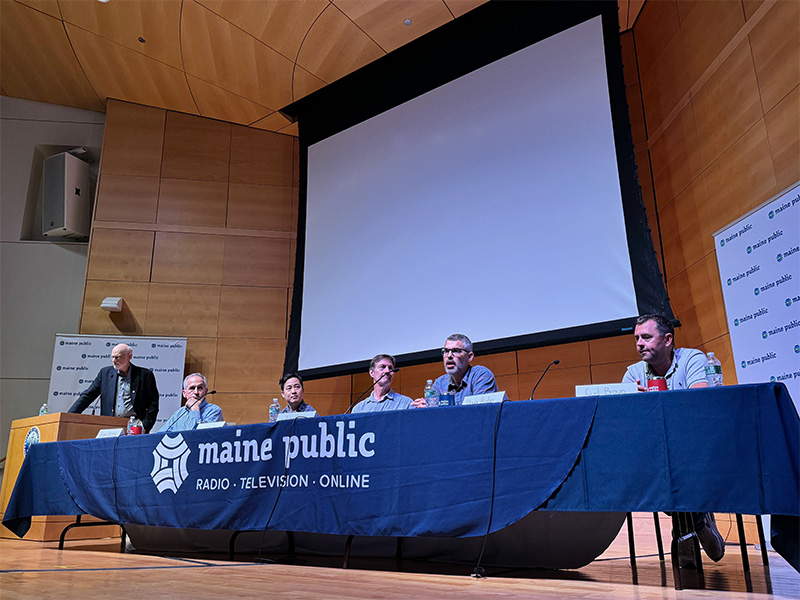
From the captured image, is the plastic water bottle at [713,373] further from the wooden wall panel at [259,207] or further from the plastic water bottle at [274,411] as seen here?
the wooden wall panel at [259,207]

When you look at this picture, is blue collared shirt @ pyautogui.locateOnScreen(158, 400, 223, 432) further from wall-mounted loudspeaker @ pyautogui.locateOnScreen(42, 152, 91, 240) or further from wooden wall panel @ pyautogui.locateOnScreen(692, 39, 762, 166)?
wall-mounted loudspeaker @ pyautogui.locateOnScreen(42, 152, 91, 240)

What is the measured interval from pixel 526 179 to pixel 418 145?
1144 millimetres

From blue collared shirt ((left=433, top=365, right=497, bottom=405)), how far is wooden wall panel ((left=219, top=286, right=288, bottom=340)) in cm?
362

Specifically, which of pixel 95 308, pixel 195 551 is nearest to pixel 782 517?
pixel 195 551

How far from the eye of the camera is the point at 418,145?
5.23m

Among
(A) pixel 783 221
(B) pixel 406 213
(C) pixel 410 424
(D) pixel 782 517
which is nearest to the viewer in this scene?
(D) pixel 782 517

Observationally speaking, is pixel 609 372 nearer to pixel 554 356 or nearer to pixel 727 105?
pixel 554 356

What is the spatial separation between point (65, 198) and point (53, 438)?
3.41 metres

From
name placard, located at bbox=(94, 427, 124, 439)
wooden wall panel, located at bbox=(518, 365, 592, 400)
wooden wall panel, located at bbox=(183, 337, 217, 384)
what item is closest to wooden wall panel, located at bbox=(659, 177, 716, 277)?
wooden wall panel, located at bbox=(518, 365, 592, 400)

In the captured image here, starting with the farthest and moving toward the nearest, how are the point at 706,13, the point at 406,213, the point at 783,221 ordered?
the point at 406,213
the point at 706,13
the point at 783,221

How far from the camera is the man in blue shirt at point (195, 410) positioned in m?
3.33

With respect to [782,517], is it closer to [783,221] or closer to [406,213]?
[783,221]

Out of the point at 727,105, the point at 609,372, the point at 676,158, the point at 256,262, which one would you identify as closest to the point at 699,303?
the point at 609,372

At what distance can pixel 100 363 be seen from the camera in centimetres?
566
